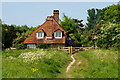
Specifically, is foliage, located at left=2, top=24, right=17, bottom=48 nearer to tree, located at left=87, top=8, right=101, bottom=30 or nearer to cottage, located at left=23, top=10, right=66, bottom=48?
cottage, located at left=23, top=10, right=66, bottom=48

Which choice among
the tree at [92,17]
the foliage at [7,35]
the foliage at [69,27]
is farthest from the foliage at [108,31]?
the tree at [92,17]

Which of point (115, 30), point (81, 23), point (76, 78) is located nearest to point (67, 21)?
point (81, 23)

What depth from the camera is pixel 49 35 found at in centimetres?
5819

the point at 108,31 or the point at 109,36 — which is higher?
the point at 108,31

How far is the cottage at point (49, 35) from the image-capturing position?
188 feet

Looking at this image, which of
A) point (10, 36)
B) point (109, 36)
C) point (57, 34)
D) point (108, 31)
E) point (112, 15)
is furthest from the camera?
point (10, 36)

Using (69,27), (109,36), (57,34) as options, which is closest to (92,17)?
(69,27)

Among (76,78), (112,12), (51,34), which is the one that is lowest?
(76,78)

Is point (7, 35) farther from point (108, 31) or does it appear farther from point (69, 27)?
point (108, 31)

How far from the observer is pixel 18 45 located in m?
61.3

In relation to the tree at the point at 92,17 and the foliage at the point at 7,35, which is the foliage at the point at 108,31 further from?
the tree at the point at 92,17

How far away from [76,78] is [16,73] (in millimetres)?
4205

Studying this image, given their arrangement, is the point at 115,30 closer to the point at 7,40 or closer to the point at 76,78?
the point at 76,78

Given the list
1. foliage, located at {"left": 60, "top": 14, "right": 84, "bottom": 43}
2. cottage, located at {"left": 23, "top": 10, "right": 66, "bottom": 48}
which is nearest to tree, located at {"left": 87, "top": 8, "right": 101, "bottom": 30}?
foliage, located at {"left": 60, "top": 14, "right": 84, "bottom": 43}
